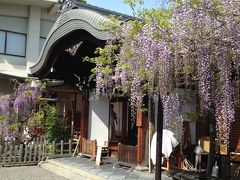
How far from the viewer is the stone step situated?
9.41 meters

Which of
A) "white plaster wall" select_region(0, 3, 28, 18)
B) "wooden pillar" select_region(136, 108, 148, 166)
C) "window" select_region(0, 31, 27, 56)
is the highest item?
"white plaster wall" select_region(0, 3, 28, 18)

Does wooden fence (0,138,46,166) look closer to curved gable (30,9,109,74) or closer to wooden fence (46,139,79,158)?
wooden fence (46,139,79,158)

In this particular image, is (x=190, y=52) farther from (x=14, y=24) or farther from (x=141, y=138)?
(x=14, y=24)

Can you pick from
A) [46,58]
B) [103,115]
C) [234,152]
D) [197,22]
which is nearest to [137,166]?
[234,152]

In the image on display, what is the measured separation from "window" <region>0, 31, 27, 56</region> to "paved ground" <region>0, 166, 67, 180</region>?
28.6 feet

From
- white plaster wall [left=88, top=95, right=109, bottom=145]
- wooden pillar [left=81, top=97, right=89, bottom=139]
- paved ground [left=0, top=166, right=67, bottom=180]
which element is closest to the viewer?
paved ground [left=0, top=166, right=67, bottom=180]

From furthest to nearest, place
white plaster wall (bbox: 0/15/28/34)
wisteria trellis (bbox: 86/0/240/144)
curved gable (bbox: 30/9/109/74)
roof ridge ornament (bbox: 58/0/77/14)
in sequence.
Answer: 1. white plaster wall (bbox: 0/15/28/34)
2. roof ridge ornament (bbox: 58/0/77/14)
3. curved gable (bbox: 30/9/109/74)
4. wisteria trellis (bbox: 86/0/240/144)

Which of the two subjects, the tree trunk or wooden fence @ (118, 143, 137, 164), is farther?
wooden fence @ (118, 143, 137, 164)

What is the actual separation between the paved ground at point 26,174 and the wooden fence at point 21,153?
461 mm

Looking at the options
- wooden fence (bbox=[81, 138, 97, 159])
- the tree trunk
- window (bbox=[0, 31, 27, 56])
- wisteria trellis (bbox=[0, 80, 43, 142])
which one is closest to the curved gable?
the tree trunk

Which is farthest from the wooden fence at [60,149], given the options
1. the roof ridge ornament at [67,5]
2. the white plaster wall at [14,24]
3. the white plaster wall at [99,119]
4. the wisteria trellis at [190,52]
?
the white plaster wall at [14,24]

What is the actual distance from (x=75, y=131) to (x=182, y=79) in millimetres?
9407

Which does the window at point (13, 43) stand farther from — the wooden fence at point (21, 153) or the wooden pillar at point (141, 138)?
the wooden pillar at point (141, 138)

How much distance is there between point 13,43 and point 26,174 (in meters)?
10.1
